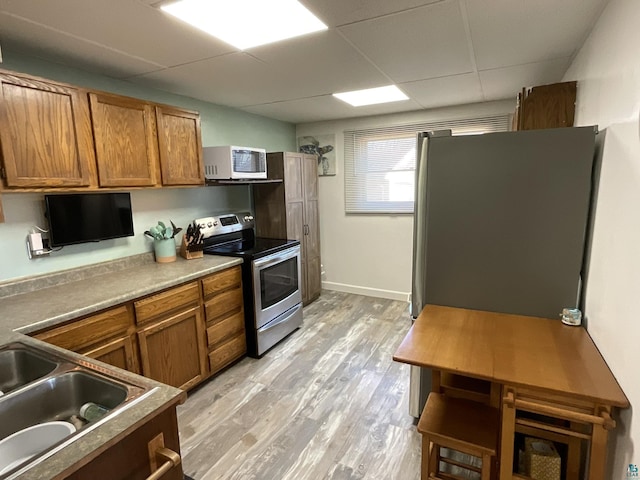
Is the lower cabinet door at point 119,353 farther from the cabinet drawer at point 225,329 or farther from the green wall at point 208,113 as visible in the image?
the green wall at point 208,113

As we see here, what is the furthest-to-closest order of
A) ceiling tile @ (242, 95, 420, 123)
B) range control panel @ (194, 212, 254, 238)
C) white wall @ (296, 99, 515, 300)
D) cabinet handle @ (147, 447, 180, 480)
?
white wall @ (296, 99, 515, 300) → ceiling tile @ (242, 95, 420, 123) → range control panel @ (194, 212, 254, 238) → cabinet handle @ (147, 447, 180, 480)

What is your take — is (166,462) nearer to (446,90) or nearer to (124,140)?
(124,140)

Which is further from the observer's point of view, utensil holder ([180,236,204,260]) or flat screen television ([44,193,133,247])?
utensil holder ([180,236,204,260])

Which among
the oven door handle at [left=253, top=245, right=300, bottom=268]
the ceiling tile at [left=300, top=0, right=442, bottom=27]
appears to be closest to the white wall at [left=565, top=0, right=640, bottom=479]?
the ceiling tile at [left=300, top=0, right=442, bottom=27]

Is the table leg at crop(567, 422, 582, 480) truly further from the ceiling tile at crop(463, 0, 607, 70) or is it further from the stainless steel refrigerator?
the ceiling tile at crop(463, 0, 607, 70)

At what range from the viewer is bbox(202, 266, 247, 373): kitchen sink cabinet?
265cm

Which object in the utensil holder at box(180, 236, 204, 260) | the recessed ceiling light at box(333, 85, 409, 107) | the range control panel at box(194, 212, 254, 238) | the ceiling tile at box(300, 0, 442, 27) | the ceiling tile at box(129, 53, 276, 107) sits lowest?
the utensil holder at box(180, 236, 204, 260)

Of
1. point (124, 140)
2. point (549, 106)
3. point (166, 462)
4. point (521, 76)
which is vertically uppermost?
point (521, 76)

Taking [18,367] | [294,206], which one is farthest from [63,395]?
[294,206]

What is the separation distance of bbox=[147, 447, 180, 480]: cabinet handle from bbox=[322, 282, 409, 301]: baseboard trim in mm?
3720

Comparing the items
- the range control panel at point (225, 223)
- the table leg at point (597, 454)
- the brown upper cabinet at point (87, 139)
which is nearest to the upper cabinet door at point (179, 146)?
the brown upper cabinet at point (87, 139)

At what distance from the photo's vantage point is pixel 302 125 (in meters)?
4.75

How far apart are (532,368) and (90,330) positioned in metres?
2.10

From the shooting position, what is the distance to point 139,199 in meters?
2.76
